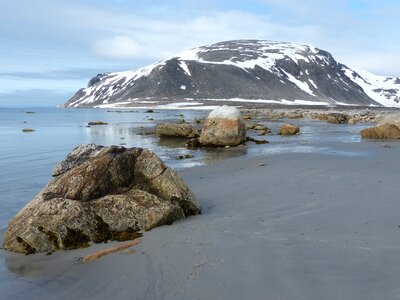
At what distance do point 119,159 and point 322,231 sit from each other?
A: 185 inches

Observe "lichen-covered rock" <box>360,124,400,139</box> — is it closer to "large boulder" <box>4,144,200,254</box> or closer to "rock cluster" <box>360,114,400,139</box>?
"rock cluster" <box>360,114,400,139</box>

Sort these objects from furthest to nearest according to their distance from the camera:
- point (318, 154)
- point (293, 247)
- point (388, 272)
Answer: point (318, 154), point (293, 247), point (388, 272)

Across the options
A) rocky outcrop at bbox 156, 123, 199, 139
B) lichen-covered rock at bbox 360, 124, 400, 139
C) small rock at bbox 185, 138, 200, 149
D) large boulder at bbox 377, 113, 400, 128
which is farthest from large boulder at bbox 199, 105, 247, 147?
large boulder at bbox 377, 113, 400, 128

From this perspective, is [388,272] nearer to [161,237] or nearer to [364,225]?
[364,225]

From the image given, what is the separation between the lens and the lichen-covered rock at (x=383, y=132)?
2614 centimetres

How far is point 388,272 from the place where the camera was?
566 cm

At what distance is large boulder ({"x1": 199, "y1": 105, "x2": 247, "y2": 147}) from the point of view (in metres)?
25.4

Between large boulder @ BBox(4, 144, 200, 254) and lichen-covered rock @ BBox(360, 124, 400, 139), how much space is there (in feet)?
67.5

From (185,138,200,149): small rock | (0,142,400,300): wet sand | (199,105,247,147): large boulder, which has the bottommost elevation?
(185,138,200,149): small rock

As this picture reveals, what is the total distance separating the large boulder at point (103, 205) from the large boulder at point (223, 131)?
610 inches

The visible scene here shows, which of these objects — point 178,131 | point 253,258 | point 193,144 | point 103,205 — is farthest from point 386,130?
point 253,258

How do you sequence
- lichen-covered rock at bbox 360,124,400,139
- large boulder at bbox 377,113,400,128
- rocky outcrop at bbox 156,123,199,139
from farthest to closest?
1. rocky outcrop at bbox 156,123,199,139
2. large boulder at bbox 377,113,400,128
3. lichen-covered rock at bbox 360,124,400,139

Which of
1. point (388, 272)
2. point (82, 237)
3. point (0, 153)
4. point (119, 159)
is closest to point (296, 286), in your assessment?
point (388, 272)

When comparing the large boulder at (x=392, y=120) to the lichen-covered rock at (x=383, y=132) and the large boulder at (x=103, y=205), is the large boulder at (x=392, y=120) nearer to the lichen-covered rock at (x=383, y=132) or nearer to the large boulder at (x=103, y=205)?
the lichen-covered rock at (x=383, y=132)
